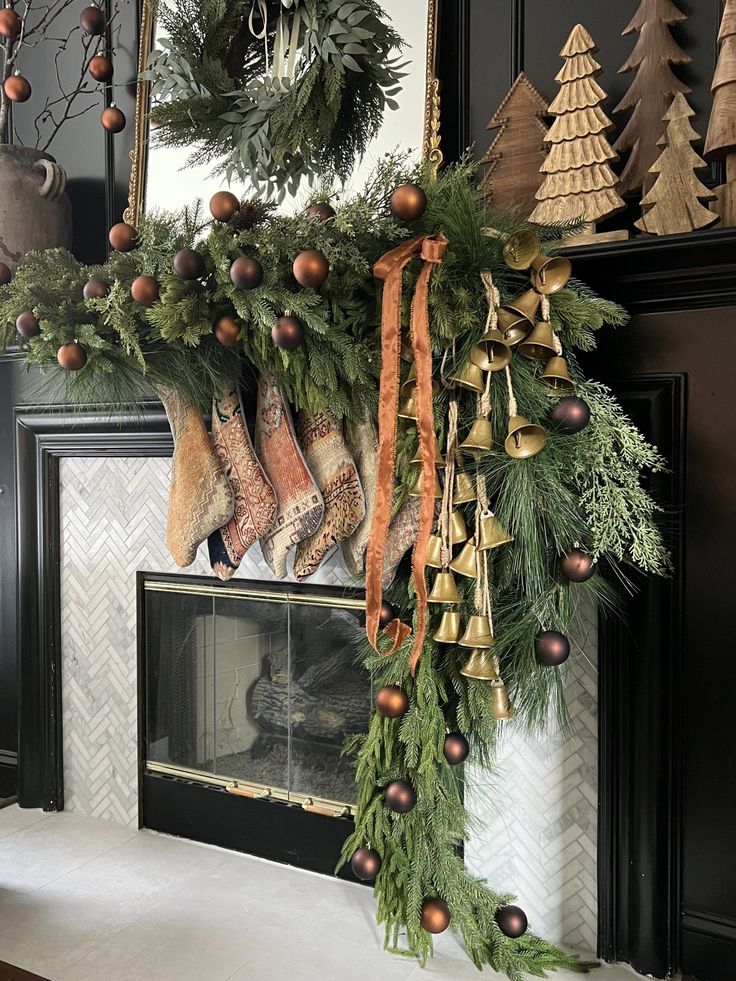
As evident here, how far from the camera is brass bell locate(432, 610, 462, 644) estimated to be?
141 cm

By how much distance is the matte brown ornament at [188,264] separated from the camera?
1.43m

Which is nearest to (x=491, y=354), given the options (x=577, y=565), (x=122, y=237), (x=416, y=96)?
(x=577, y=565)

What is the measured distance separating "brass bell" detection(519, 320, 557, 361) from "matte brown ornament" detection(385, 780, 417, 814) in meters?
0.78

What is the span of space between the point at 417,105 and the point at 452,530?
926 mm

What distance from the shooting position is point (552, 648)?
1359mm

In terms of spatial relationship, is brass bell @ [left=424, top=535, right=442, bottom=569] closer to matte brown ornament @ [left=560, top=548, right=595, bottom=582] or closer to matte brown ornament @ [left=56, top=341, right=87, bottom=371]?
matte brown ornament @ [left=560, top=548, right=595, bottom=582]

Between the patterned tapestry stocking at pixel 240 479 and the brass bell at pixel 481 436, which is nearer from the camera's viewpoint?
the brass bell at pixel 481 436

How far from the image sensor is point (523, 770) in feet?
5.38

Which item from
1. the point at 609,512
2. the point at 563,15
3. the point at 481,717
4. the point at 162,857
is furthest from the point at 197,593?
A: the point at 563,15

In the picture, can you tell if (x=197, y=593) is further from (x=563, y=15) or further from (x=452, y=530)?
(x=563, y=15)

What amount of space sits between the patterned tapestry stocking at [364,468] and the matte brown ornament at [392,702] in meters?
0.30

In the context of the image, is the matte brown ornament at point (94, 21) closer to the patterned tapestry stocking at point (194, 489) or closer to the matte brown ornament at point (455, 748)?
the patterned tapestry stocking at point (194, 489)

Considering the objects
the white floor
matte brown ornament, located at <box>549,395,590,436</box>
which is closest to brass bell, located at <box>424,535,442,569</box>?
matte brown ornament, located at <box>549,395,590,436</box>

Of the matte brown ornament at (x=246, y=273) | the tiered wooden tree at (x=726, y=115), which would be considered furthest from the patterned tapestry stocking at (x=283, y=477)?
the tiered wooden tree at (x=726, y=115)
